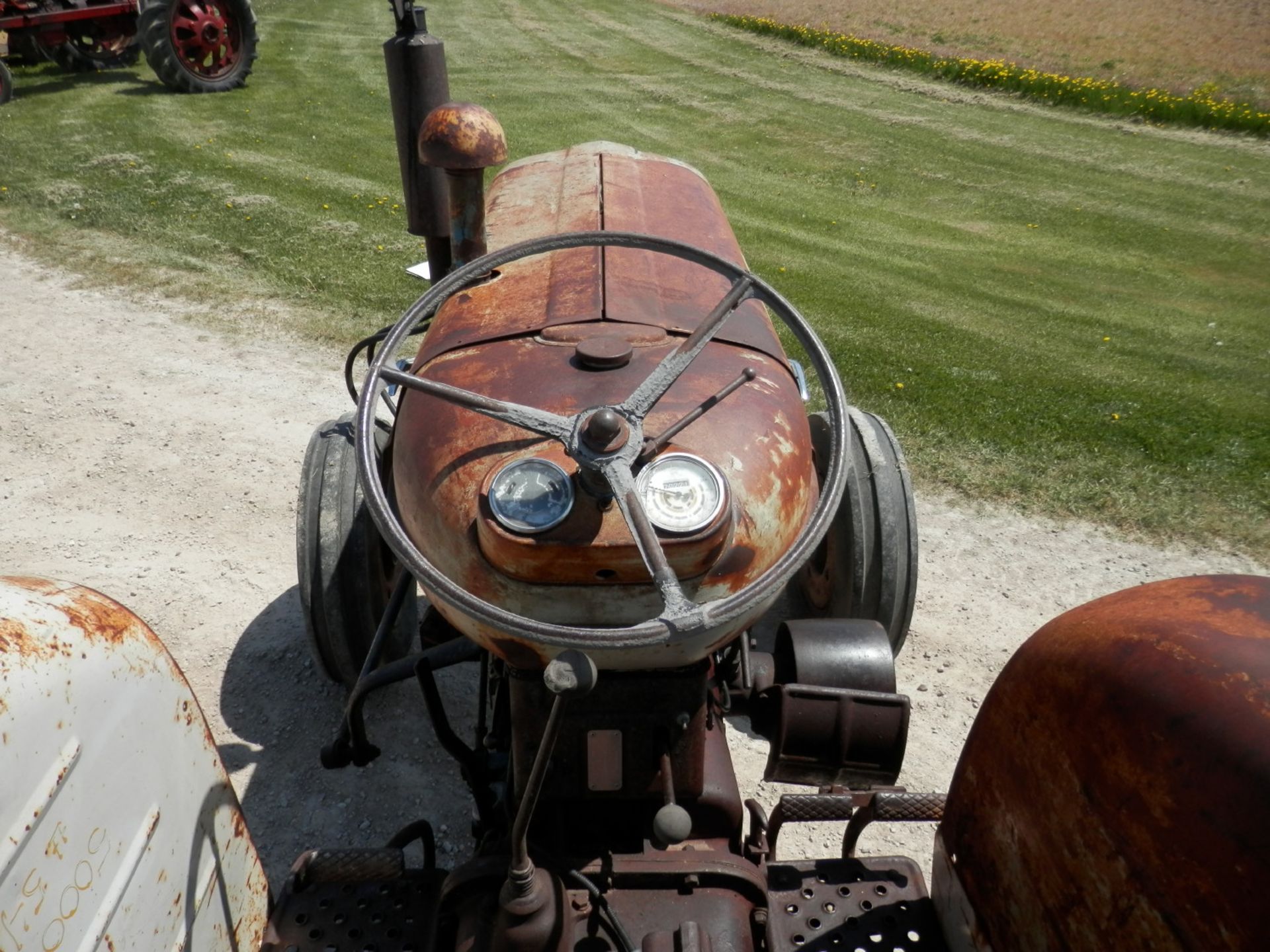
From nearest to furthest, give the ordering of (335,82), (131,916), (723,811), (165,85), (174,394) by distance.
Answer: (131,916) → (723,811) → (174,394) → (165,85) → (335,82)

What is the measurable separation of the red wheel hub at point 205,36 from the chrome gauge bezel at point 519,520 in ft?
36.4

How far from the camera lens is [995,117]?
12.4 meters

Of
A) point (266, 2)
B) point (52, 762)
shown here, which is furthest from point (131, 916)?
point (266, 2)

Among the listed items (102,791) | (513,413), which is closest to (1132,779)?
(513,413)

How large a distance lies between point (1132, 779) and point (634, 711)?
3.09 feet

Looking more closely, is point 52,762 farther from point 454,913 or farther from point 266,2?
point 266,2

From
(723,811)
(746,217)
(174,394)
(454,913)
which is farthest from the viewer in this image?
(746,217)

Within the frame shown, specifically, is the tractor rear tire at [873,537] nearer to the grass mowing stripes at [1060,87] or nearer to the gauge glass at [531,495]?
the gauge glass at [531,495]

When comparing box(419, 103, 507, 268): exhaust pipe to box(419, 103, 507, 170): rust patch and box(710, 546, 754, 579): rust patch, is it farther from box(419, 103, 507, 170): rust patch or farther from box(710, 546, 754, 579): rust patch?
box(710, 546, 754, 579): rust patch

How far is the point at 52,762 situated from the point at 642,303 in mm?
1502

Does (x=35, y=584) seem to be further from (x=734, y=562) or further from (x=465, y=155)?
(x=465, y=155)

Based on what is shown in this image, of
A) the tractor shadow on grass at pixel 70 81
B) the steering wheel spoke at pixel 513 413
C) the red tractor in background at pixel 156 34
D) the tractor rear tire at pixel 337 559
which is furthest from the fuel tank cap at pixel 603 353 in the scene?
the tractor shadow on grass at pixel 70 81

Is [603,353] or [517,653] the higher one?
[603,353]

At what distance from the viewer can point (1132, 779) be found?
4.61ft
